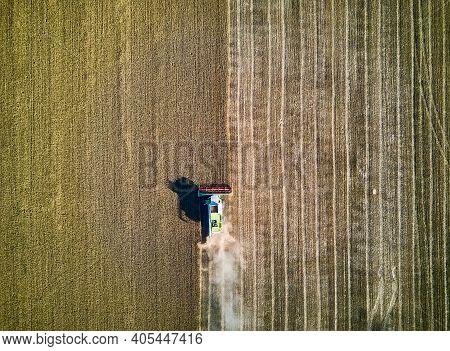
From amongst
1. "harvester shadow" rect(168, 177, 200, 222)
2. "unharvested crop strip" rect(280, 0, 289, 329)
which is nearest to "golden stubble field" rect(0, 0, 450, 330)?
"unharvested crop strip" rect(280, 0, 289, 329)

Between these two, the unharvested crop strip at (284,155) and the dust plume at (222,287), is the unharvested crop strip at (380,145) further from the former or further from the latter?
the dust plume at (222,287)

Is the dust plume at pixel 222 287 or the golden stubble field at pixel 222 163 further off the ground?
the golden stubble field at pixel 222 163

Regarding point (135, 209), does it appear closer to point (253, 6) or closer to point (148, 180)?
point (148, 180)

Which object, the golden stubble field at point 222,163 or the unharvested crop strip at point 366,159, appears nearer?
the golden stubble field at point 222,163

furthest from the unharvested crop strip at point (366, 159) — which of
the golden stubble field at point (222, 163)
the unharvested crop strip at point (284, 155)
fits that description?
the unharvested crop strip at point (284, 155)

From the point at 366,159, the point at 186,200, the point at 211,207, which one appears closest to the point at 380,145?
the point at 366,159

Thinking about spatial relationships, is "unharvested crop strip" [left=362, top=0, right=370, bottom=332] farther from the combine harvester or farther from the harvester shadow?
the harvester shadow

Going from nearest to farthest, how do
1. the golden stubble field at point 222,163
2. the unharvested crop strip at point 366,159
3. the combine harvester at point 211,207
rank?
1. the combine harvester at point 211,207
2. the golden stubble field at point 222,163
3. the unharvested crop strip at point 366,159
